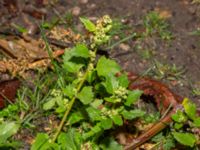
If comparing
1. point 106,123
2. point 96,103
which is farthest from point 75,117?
point 106,123

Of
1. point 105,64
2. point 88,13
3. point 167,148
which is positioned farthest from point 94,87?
point 88,13

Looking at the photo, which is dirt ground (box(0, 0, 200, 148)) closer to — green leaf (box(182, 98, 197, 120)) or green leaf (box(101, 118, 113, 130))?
green leaf (box(182, 98, 197, 120))

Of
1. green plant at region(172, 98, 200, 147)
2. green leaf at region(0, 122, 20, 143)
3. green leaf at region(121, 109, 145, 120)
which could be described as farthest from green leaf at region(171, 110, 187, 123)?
green leaf at region(0, 122, 20, 143)

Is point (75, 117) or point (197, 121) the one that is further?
point (75, 117)

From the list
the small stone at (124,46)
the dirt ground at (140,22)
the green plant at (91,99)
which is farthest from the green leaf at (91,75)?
the small stone at (124,46)

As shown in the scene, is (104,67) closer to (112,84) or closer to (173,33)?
(112,84)

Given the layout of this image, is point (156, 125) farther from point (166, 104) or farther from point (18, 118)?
point (18, 118)

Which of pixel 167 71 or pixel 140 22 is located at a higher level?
pixel 140 22
